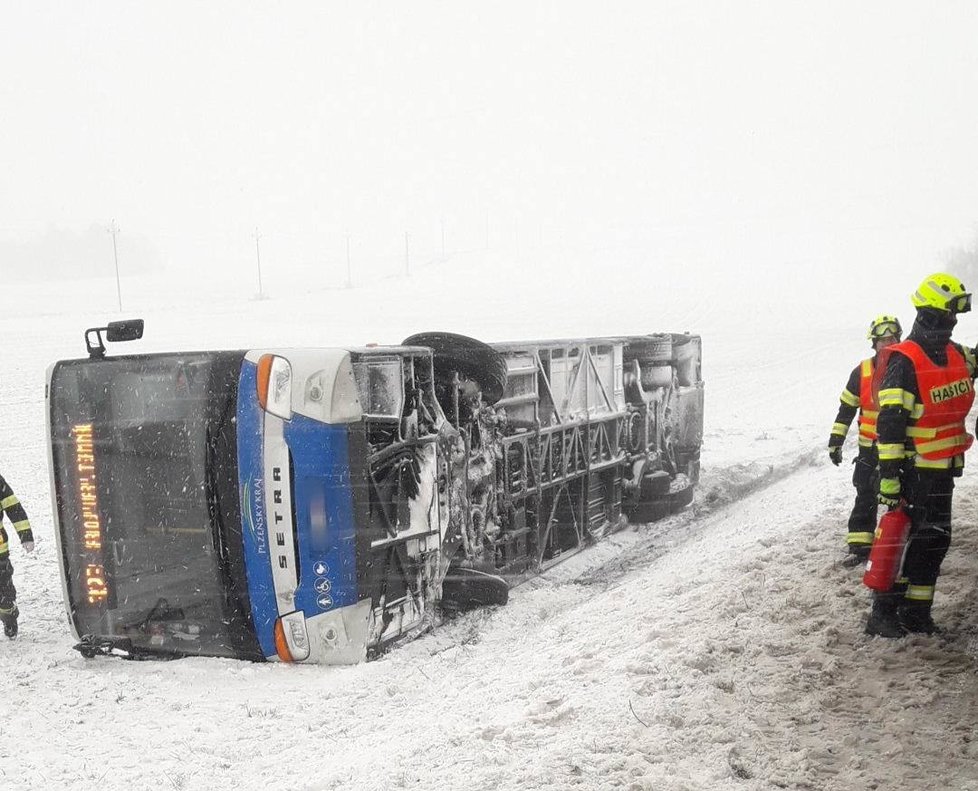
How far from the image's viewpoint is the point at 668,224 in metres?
106

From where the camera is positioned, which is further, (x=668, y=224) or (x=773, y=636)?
(x=668, y=224)

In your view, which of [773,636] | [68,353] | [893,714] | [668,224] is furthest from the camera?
[668,224]

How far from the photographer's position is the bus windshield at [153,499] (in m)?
4.86

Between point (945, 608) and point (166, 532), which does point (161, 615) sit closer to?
point (166, 532)

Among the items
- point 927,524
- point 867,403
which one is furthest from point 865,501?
point 927,524

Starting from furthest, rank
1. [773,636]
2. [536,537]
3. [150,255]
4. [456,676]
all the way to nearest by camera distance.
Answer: [150,255]
[536,537]
[456,676]
[773,636]

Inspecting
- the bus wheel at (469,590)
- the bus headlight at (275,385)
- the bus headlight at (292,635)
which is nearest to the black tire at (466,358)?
the bus wheel at (469,590)

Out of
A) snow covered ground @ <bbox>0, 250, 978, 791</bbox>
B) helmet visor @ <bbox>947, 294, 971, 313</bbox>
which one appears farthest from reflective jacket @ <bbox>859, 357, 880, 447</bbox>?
helmet visor @ <bbox>947, 294, 971, 313</bbox>

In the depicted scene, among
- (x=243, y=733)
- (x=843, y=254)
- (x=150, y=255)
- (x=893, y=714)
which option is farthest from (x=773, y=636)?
(x=150, y=255)

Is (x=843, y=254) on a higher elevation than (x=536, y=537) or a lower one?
higher

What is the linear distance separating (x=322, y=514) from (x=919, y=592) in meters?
3.08

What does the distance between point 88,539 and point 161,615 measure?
644mm

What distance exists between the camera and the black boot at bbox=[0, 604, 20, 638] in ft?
20.0

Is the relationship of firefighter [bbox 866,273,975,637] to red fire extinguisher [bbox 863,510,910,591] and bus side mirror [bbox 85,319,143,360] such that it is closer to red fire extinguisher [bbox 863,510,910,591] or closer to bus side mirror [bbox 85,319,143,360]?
red fire extinguisher [bbox 863,510,910,591]
